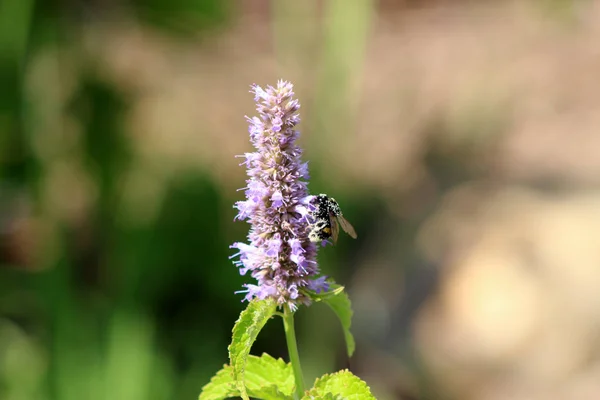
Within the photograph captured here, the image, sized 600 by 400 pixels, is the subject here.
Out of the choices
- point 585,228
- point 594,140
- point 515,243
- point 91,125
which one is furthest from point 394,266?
point 91,125

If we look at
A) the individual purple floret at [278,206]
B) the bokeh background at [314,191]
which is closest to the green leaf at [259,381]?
the individual purple floret at [278,206]

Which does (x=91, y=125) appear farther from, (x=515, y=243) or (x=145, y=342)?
(x=515, y=243)

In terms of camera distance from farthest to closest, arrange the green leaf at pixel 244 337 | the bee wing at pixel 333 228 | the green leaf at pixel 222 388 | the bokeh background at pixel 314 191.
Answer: the bokeh background at pixel 314 191 < the bee wing at pixel 333 228 < the green leaf at pixel 222 388 < the green leaf at pixel 244 337

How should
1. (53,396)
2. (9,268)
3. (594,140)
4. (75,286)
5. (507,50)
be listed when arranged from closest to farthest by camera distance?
1. (53,396)
2. (75,286)
3. (9,268)
4. (594,140)
5. (507,50)

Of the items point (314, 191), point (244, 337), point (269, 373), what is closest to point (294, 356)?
point (244, 337)

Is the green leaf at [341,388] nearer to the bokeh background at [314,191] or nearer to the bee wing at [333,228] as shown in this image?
the bee wing at [333,228]

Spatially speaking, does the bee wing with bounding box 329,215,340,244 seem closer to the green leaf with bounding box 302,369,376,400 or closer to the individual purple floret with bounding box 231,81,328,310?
the individual purple floret with bounding box 231,81,328,310

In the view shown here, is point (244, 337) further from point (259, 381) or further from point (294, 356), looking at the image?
point (259, 381)
